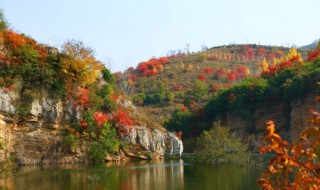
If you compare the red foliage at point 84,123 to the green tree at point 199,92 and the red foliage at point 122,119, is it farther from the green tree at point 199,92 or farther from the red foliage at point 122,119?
the green tree at point 199,92

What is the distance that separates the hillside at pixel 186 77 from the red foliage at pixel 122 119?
28737 millimetres

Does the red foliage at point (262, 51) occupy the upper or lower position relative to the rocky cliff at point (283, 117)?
upper

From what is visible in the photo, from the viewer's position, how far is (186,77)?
101562 mm

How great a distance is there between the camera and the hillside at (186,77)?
83500 mm

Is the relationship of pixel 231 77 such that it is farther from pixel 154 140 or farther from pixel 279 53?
pixel 154 140

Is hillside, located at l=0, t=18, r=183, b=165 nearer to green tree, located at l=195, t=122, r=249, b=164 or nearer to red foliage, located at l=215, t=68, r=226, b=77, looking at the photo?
green tree, located at l=195, t=122, r=249, b=164

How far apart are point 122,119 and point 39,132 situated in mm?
8455

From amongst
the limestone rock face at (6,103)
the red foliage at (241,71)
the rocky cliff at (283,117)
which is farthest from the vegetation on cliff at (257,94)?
the red foliage at (241,71)

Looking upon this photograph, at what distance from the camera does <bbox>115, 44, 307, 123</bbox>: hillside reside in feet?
274

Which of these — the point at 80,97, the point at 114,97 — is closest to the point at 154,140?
the point at 114,97

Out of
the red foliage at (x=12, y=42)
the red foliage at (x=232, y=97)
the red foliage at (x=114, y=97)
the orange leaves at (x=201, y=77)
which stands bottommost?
the red foliage at (x=114, y=97)

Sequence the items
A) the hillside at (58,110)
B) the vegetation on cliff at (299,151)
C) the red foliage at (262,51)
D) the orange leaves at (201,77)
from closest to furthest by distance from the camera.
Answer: the vegetation on cliff at (299,151) < the hillside at (58,110) < the orange leaves at (201,77) < the red foliage at (262,51)

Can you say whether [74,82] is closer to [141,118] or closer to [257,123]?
[141,118]

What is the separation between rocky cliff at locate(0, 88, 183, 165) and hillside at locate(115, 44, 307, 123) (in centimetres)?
3347
